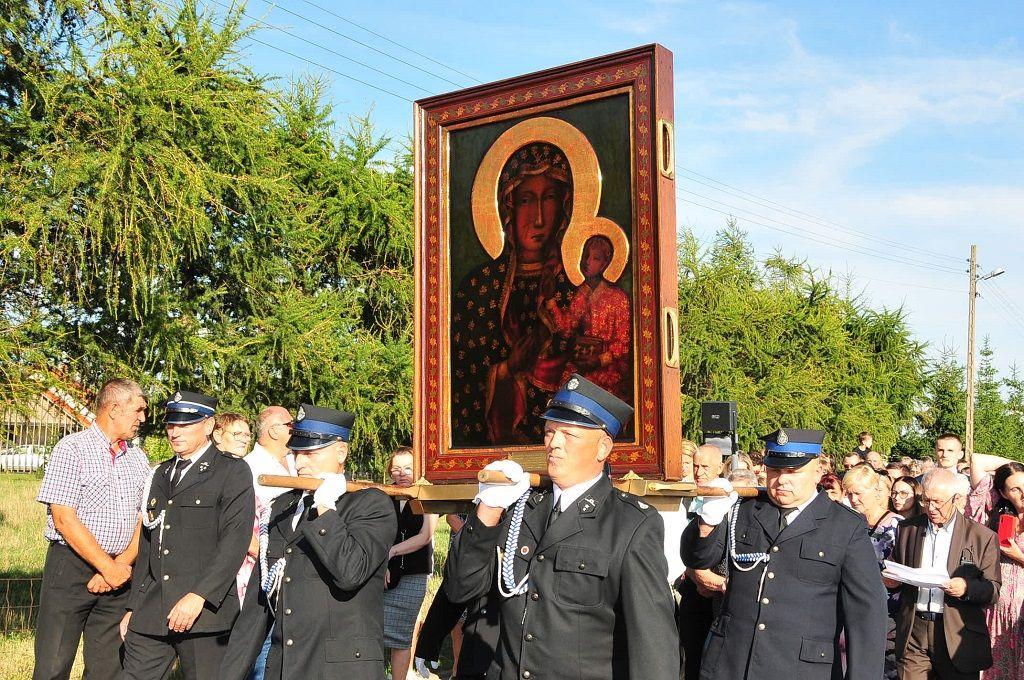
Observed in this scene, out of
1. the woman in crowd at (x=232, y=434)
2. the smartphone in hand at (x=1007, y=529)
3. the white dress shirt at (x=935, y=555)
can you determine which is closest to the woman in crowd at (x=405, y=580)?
the woman in crowd at (x=232, y=434)

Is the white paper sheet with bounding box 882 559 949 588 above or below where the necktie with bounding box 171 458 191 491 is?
below

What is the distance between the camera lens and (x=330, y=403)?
1293 cm

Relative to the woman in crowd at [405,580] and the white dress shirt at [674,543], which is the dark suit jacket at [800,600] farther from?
the white dress shirt at [674,543]

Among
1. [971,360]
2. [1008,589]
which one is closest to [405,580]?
[1008,589]

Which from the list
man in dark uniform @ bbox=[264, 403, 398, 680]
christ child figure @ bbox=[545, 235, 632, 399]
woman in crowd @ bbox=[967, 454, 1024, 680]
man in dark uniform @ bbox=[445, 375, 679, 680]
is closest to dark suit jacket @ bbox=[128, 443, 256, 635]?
man in dark uniform @ bbox=[264, 403, 398, 680]

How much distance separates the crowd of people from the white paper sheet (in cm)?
1

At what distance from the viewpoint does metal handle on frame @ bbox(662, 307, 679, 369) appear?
17.5 ft

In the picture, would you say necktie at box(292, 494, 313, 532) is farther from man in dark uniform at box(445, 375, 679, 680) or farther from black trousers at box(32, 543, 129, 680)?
black trousers at box(32, 543, 129, 680)

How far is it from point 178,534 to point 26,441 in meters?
4.41

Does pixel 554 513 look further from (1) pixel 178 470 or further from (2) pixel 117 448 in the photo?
(2) pixel 117 448

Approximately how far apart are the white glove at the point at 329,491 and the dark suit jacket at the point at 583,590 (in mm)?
934

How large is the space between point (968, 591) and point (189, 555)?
4607 millimetres

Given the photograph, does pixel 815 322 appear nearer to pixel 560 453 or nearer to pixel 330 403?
pixel 330 403

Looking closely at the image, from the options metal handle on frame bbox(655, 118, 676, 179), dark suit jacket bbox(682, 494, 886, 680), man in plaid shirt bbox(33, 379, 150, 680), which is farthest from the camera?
man in plaid shirt bbox(33, 379, 150, 680)
